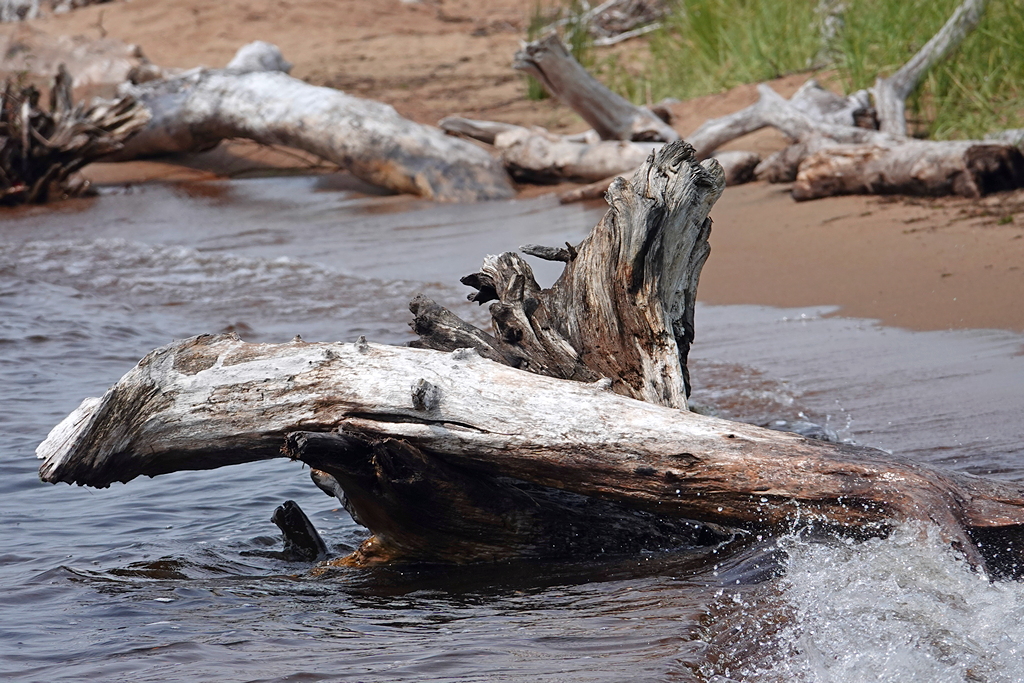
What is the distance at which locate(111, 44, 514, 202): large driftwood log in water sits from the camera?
9.69 meters

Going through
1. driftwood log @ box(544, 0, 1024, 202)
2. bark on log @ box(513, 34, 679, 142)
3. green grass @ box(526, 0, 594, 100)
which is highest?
green grass @ box(526, 0, 594, 100)

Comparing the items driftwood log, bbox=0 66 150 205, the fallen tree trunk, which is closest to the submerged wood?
the fallen tree trunk

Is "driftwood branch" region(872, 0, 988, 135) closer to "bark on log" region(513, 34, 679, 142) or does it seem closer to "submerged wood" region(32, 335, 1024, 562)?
"bark on log" region(513, 34, 679, 142)

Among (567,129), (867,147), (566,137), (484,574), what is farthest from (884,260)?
(567,129)

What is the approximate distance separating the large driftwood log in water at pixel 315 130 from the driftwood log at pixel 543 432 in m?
6.16

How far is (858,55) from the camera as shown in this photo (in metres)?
8.85

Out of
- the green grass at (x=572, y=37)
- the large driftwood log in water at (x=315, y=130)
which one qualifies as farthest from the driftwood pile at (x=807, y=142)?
the green grass at (x=572, y=37)

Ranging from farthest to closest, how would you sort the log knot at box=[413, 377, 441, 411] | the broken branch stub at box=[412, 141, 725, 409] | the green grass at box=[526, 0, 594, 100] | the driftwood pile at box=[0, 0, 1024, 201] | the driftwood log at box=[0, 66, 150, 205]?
the green grass at box=[526, 0, 594, 100]
the driftwood log at box=[0, 66, 150, 205]
the driftwood pile at box=[0, 0, 1024, 201]
the broken branch stub at box=[412, 141, 725, 409]
the log knot at box=[413, 377, 441, 411]

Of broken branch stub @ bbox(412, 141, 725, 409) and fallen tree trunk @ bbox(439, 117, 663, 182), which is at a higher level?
fallen tree trunk @ bbox(439, 117, 663, 182)

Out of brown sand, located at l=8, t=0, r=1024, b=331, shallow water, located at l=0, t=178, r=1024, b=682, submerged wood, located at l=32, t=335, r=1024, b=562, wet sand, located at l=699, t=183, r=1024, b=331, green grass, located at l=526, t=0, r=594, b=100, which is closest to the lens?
shallow water, located at l=0, t=178, r=1024, b=682

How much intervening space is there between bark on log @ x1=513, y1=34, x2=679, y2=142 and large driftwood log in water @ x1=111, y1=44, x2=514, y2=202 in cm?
95

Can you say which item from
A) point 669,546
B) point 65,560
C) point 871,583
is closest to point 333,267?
point 65,560

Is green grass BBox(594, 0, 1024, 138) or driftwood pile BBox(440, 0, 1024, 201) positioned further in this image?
green grass BBox(594, 0, 1024, 138)

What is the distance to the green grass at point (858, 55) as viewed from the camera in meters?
7.54
